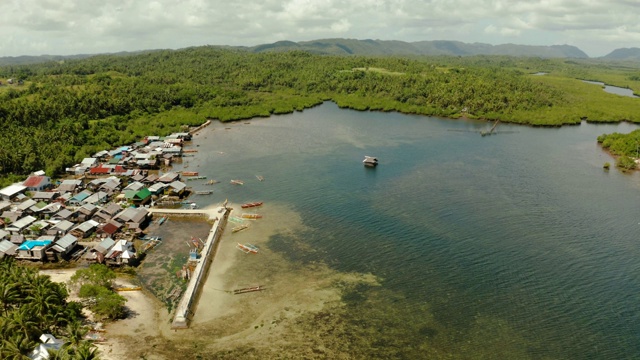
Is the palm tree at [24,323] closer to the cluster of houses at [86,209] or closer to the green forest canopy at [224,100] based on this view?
the cluster of houses at [86,209]

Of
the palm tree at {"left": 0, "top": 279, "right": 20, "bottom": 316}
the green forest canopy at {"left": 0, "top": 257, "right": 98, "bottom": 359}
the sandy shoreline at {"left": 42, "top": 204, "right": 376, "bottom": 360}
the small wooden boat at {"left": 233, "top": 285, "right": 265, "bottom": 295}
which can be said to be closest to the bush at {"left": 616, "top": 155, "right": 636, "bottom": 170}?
the sandy shoreline at {"left": 42, "top": 204, "right": 376, "bottom": 360}

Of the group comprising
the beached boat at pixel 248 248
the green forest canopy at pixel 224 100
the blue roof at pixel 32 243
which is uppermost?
the green forest canopy at pixel 224 100

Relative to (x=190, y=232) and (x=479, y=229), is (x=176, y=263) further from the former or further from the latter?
(x=479, y=229)

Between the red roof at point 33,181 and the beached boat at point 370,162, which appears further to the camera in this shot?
the beached boat at point 370,162

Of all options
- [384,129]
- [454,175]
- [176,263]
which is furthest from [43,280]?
[384,129]

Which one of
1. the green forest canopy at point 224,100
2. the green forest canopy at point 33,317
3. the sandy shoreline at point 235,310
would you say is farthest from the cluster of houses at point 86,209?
the green forest canopy at point 33,317

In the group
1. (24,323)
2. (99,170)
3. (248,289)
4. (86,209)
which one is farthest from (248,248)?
(99,170)

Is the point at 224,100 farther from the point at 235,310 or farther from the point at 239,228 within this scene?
the point at 235,310
